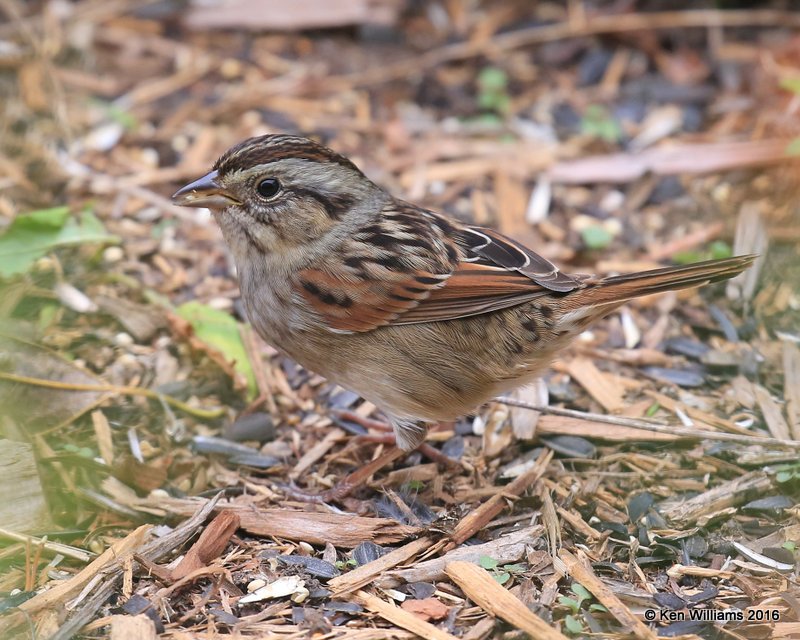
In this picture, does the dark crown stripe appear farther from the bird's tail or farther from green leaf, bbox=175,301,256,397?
the bird's tail

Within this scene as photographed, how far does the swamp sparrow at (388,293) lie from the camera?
4.59 meters

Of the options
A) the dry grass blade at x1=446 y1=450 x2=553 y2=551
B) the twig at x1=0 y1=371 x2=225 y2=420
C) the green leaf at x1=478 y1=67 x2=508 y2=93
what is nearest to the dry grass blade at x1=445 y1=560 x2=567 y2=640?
the dry grass blade at x1=446 y1=450 x2=553 y2=551

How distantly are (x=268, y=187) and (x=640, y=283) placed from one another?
169cm

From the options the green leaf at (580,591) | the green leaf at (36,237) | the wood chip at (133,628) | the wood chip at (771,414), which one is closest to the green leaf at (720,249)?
the wood chip at (771,414)

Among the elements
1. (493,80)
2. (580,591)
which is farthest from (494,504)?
(493,80)

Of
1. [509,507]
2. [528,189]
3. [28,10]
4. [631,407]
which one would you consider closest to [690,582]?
[509,507]

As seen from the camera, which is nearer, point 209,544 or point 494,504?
point 209,544

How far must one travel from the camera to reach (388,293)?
4590 mm

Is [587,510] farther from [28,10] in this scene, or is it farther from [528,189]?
[28,10]

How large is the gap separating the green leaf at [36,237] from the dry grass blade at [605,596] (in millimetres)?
3062

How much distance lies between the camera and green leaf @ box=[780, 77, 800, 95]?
21.7ft

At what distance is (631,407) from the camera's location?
5176 mm

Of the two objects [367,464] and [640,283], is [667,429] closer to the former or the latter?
[640,283]

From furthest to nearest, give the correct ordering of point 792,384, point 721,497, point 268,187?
point 792,384 → point 268,187 → point 721,497
